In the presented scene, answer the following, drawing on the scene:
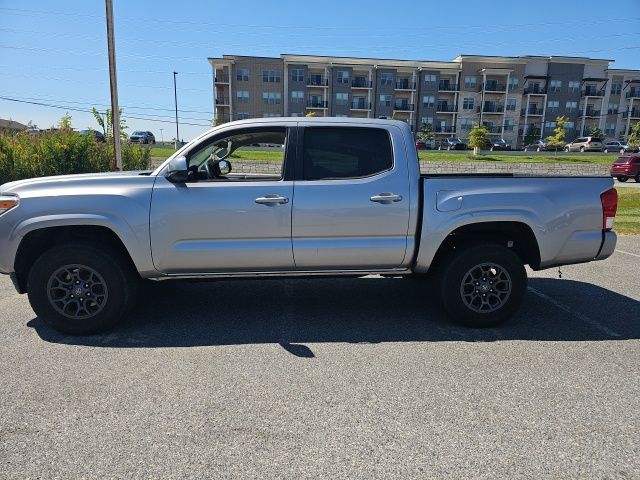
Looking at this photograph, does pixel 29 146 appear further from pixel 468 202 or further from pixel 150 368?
pixel 468 202

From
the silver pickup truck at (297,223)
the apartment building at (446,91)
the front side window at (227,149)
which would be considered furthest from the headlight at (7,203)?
the apartment building at (446,91)

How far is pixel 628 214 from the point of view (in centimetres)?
1414

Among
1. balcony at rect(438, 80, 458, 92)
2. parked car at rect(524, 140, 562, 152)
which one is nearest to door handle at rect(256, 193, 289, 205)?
parked car at rect(524, 140, 562, 152)

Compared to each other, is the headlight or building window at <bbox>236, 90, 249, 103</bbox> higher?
building window at <bbox>236, 90, 249, 103</bbox>

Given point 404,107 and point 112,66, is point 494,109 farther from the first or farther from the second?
point 112,66

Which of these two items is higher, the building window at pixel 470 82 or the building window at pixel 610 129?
the building window at pixel 470 82

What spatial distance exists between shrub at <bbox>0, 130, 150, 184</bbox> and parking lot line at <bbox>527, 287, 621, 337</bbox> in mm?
12471

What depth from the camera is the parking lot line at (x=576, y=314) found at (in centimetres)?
454

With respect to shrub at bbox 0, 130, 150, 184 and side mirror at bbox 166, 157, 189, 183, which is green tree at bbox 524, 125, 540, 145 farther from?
side mirror at bbox 166, 157, 189, 183

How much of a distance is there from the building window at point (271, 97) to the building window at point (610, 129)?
53.8 metres

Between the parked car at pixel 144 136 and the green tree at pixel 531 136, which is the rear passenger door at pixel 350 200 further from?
the green tree at pixel 531 136

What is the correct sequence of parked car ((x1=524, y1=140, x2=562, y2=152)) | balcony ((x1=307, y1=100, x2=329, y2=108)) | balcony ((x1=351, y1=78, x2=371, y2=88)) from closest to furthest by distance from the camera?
parked car ((x1=524, y1=140, x2=562, y2=152))
balcony ((x1=307, y1=100, x2=329, y2=108))
balcony ((x1=351, y1=78, x2=371, y2=88))

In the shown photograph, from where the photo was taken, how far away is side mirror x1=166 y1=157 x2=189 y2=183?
4086mm

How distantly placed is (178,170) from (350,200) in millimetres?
1555
